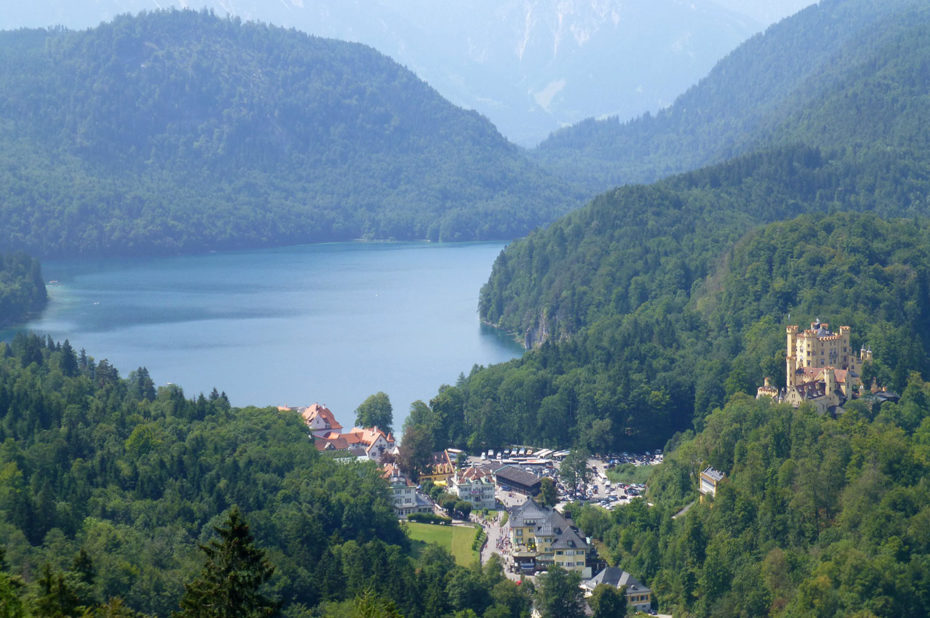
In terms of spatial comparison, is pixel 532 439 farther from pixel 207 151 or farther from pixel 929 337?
pixel 207 151

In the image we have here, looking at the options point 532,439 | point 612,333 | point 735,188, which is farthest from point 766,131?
point 532,439

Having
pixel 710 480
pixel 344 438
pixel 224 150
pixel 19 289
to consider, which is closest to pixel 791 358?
pixel 710 480

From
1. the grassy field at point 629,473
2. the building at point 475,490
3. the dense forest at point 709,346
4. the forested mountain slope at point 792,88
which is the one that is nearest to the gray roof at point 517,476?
the building at point 475,490

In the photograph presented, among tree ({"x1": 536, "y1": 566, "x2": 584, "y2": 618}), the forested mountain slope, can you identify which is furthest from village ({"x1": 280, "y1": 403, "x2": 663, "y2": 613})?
the forested mountain slope

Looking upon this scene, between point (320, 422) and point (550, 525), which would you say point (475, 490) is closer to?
point (550, 525)

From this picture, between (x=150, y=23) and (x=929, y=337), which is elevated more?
(x=150, y=23)

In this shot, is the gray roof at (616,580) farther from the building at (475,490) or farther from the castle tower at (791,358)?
the castle tower at (791,358)
